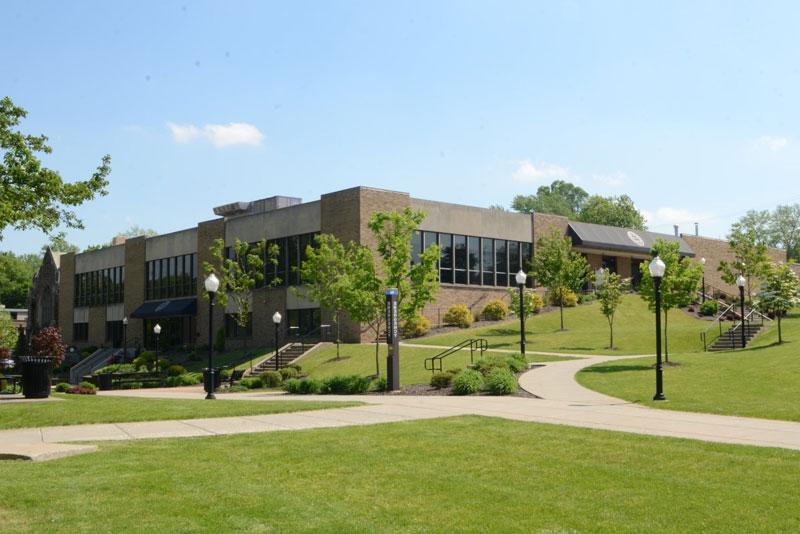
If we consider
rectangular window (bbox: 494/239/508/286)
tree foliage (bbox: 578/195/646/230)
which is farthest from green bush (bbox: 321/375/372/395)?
tree foliage (bbox: 578/195/646/230)

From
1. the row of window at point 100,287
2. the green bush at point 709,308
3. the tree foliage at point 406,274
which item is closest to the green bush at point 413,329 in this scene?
the tree foliage at point 406,274

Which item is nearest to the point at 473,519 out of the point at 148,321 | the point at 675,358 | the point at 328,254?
the point at 675,358

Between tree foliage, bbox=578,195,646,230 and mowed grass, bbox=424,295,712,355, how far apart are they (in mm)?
52694

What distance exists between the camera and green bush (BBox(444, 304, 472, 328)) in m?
46.0

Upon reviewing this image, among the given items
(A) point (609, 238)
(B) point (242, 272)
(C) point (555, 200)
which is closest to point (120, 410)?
(B) point (242, 272)

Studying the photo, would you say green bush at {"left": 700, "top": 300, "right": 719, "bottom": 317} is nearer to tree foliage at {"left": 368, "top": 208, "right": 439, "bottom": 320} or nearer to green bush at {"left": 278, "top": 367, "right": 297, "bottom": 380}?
tree foliage at {"left": 368, "top": 208, "right": 439, "bottom": 320}

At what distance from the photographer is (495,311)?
48219 mm

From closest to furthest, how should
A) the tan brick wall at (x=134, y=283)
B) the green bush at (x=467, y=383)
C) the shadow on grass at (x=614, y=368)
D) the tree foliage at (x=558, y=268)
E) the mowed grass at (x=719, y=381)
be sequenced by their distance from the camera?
the mowed grass at (x=719, y=381), the green bush at (x=467, y=383), the shadow on grass at (x=614, y=368), the tree foliage at (x=558, y=268), the tan brick wall at (x=134, y=283)

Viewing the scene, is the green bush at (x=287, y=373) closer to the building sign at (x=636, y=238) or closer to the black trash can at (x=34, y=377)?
the black trash can at (x=34, y=377)

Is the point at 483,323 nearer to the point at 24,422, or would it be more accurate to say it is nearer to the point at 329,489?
the point at 24,422

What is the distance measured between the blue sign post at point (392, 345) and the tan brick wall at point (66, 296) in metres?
53.9

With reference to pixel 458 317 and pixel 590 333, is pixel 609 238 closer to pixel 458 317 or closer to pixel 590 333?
pixel 590 333

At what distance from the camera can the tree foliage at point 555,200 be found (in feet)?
459

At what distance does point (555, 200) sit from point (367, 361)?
112 m
